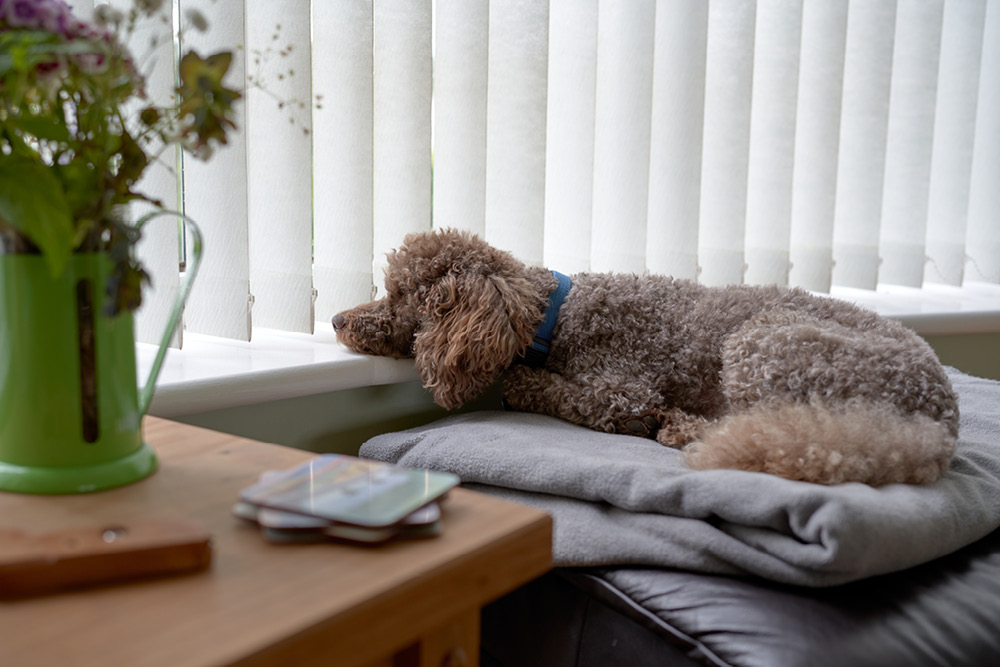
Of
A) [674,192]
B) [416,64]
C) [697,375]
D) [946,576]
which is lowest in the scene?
[946,576]

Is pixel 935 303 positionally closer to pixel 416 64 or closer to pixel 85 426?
pixel 416 64

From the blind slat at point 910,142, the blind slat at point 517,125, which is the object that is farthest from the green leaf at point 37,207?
the blind slat at point 910,142

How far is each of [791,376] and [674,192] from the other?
0.70 meters

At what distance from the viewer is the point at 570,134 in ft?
5.36

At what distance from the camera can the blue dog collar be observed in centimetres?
133

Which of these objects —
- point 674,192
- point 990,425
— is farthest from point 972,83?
point 990,425

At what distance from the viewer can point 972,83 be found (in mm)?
2182

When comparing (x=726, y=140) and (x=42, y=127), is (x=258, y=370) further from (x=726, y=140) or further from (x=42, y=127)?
(x=726, y=140)

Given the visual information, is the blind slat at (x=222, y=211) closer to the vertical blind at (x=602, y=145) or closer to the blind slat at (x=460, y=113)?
the vertical blind at (x=602, y=145)

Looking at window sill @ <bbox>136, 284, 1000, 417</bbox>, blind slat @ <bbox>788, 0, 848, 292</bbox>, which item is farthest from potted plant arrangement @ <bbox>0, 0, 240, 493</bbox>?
blind slat @ <bbox>788, 0, 848, 292</bbox>

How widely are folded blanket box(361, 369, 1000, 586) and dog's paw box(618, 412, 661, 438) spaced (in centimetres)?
13

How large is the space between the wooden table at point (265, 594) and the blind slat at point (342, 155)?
72 cm

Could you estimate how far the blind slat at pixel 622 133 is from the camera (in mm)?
1654

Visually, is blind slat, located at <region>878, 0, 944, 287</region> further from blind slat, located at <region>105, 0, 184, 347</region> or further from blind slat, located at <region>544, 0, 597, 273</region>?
blind slat, located at <region>105, 0, 184, 347</region>
